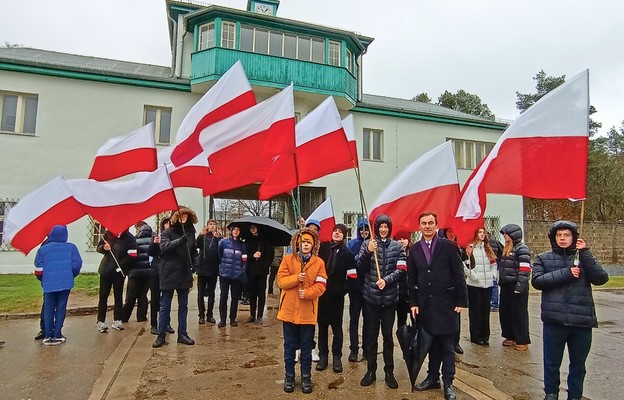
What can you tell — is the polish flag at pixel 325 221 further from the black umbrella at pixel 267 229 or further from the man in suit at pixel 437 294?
the man in suit at pixel 437 294

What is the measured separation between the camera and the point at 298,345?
469 centimetres

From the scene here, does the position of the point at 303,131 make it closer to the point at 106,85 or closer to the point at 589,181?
the point at 106,85

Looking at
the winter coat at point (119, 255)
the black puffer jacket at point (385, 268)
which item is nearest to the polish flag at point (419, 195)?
the black puffer jacket at point (385, 268)

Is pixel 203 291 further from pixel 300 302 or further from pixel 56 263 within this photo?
pixel 300 302

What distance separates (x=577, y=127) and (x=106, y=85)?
54.4ft

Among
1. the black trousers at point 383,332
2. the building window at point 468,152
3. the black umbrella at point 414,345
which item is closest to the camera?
the black umbrella at point 414,345

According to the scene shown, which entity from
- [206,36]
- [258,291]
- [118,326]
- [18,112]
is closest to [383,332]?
[258,291]

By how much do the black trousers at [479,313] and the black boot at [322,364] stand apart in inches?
111

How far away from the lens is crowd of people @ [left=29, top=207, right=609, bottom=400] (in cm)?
418

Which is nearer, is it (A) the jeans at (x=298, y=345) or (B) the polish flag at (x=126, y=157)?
(A) the jeans at (x=298, y=345)

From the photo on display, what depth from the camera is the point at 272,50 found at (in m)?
18.2

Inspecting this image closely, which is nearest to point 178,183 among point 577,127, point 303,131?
point 303,131

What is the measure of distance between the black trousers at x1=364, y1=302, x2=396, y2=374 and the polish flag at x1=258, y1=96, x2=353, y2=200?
2181 millimetres

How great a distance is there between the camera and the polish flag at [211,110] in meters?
6.00
